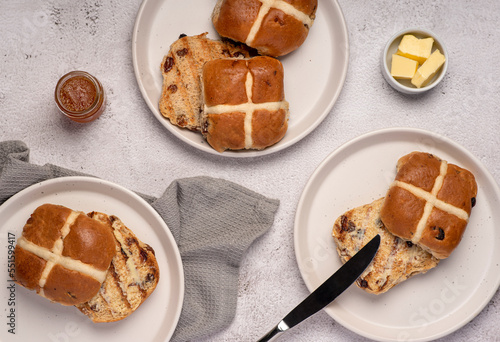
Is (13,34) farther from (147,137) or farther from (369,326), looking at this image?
(369,326)

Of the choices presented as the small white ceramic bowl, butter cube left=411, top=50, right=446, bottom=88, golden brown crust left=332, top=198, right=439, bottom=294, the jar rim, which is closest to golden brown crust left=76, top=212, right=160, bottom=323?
the jar rim

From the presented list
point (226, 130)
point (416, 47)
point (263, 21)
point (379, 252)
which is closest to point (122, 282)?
point (226, 130)

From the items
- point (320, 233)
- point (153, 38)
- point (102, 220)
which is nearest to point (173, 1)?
point (153, 38)

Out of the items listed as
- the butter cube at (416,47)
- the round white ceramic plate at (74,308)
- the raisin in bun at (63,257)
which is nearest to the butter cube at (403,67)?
the butter cube at (416,47)

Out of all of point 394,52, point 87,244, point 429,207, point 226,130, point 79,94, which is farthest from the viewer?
point 394,52

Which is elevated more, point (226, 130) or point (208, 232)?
point (226, 130)

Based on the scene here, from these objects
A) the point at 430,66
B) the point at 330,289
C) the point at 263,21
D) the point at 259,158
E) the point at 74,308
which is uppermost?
the point at 430,66

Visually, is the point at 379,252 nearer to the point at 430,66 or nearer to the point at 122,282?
the point at 430,66
